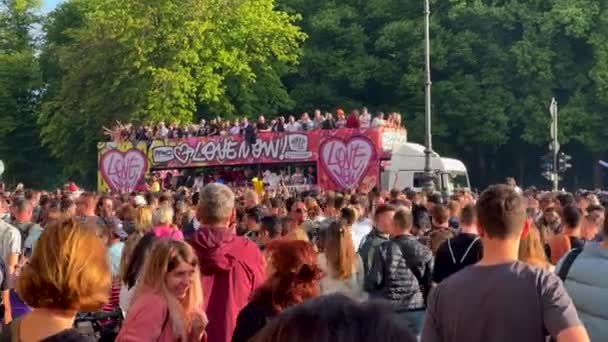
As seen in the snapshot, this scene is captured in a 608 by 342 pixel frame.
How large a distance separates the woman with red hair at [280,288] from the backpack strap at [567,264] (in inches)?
54.5

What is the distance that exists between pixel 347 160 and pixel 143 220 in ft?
68.8

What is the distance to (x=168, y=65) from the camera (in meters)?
45.8

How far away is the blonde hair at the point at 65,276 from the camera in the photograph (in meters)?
3.99

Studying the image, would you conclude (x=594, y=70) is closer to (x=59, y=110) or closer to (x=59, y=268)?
(x=59, y=110)

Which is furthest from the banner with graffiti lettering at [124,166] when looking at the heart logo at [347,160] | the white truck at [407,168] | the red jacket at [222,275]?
the red jacket at [222,275]

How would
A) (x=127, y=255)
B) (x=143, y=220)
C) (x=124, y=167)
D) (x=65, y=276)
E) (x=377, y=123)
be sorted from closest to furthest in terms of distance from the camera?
(x=65, y=276) < (x=127, y=255) < (x=143, y=220) < (x=377, y=123) < (x=124, y=167)

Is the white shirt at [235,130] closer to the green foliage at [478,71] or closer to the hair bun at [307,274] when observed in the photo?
the green foliage at [478,71]

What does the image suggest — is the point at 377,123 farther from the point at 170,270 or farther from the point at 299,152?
the point at 170,270

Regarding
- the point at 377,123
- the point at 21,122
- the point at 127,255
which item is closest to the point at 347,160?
the point at 377,123

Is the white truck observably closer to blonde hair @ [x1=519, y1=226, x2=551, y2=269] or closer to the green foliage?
the green foliage

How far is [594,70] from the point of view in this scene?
4928 centimetres

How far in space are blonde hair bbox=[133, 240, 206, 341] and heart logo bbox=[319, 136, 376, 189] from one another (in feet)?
81.9

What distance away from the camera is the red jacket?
6539 mm

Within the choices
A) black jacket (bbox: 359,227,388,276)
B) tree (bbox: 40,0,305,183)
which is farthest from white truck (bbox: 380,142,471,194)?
black jacket (bbox: 359,227,388,276)
